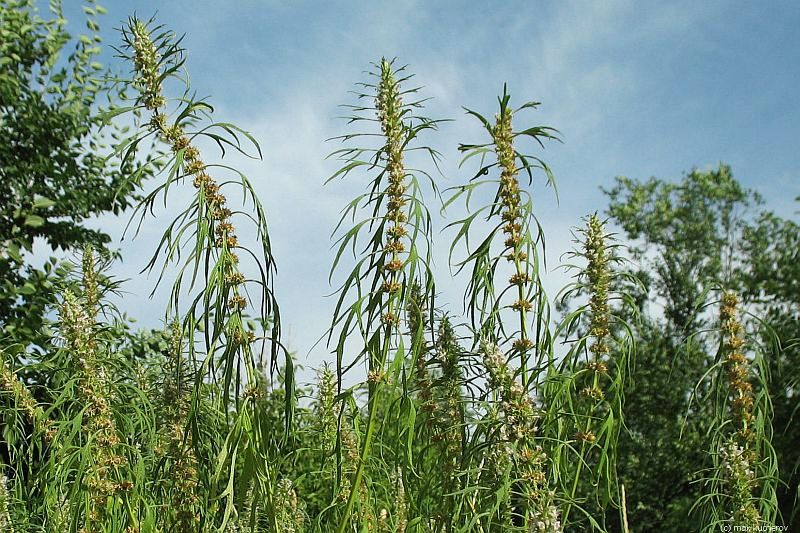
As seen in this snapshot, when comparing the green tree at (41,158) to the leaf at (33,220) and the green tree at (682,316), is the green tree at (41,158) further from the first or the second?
the green tree at (682,316)

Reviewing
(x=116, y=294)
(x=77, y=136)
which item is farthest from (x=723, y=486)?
(x=77, y=136)

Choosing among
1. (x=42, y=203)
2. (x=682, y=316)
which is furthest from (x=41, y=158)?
(x=682, y=316)

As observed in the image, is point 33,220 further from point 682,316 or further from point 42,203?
point 682,316

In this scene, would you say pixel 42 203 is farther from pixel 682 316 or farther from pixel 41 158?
pixel 682 316

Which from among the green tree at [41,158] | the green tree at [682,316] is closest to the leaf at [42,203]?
the green tree at [41,158]

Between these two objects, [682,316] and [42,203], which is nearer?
[42,203]

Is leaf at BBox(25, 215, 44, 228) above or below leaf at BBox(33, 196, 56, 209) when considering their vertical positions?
below

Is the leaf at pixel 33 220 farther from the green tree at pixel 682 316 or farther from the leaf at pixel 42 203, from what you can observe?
the green tree at pixel 682 316

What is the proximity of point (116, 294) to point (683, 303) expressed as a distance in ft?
52.4

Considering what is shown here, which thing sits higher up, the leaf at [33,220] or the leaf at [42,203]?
the leaf at [42,203]

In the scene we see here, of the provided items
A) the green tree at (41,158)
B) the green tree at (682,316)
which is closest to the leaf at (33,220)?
the green tree at (41,158)

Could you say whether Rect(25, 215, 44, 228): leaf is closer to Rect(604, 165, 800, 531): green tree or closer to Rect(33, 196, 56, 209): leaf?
Rect(33, 196, 56, 209): leaf

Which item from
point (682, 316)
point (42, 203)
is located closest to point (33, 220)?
point (42, 203)

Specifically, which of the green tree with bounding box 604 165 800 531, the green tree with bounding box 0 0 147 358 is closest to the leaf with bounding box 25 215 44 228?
the green tree with bounding box 0 0 147 358
